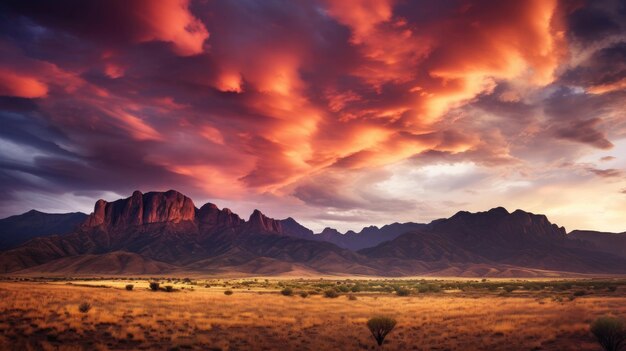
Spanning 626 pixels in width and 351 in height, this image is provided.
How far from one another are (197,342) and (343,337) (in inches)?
355

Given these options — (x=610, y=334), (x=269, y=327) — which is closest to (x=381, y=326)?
(x=269, y=327)

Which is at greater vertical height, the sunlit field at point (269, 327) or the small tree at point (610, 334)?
the small tree at point (610, 334)

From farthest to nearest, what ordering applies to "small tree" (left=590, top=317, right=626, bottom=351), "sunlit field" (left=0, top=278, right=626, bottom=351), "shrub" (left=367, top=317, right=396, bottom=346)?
"shrub" (left=367, top=317, right=396, bottom=346) < "sunlit field" (left=0, top=278, right=626, bottom=351) < "small tree" (left=590, top=317, right=626, bottom=351)

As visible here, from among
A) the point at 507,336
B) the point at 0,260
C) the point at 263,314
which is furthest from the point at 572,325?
the point at 0,260

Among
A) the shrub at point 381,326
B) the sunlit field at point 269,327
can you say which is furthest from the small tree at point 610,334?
the shrub at point 381,326

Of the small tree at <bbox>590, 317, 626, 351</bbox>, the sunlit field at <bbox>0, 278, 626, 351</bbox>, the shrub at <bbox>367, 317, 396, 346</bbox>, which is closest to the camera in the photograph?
the small tree at <bbox>590, 317, 626, 351</bbox>

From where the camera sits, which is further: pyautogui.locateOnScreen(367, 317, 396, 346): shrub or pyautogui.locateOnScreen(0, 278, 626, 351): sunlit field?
pyautogui.locateOnScreen(367, 317, 396, 346): shrub

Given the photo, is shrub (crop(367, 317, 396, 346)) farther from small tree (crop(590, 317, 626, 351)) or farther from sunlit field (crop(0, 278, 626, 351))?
small tree (crop(590, 317, 626, 351))

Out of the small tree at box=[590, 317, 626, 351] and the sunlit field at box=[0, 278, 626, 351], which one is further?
the sunlit field at box=[0, 278, 626, 351]

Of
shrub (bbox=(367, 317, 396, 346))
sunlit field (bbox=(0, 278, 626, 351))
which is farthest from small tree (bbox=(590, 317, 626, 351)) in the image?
shrub (bbox=(367, 317, 396, 346))

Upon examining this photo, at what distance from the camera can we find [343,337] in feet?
79.9

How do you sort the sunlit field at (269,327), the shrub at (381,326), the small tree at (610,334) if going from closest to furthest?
1. the small tree at (610,334)
2. the sunlit field at (269,327)
3. the shrub at (381,326)

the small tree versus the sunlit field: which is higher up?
the small tree

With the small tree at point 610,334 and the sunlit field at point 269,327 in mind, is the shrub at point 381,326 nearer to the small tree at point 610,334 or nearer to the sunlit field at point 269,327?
the sunlit field at point 269,327
